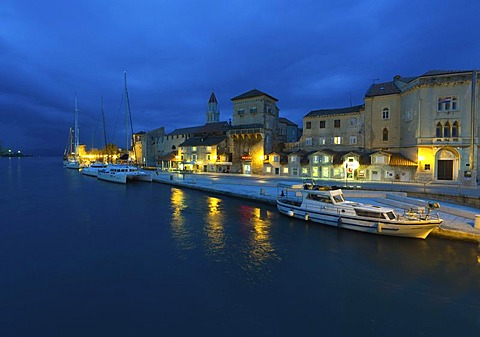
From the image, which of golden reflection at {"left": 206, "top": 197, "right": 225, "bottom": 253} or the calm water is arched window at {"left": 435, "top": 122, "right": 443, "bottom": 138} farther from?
golden reflection at {"left": 206, "top": 197, "right": 225, "bottom": 253}

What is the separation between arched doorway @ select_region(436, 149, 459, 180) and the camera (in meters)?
39.3

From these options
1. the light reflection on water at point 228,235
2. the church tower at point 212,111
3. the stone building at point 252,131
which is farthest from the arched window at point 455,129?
the church tower at point 212,111

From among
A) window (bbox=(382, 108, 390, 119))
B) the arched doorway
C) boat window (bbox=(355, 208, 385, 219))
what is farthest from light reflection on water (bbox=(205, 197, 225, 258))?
window (bbox=(382, 108, 390, 119))

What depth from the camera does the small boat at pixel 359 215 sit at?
62.9ft

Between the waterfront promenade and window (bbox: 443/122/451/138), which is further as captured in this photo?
window (bbox: 443/122/451/138)

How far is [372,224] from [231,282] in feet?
42.4

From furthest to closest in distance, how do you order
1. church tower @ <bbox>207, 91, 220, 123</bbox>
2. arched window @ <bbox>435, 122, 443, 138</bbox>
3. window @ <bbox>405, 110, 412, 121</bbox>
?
church tower @ <bbox>207, 91, 220, 123</bbox> → window @ <bbox>405, 110, 412, 121</bbox> → arched window @ <bbox>435, 122, 443, 138</bbox>

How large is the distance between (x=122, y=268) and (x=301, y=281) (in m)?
10.2

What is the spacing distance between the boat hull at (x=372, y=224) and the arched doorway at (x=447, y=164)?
27.3 metres

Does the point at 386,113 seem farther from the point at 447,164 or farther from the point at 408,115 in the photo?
the point at 447,164

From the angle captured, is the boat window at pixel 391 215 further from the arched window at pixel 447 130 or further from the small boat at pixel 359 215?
the arched window at pixel 447 130

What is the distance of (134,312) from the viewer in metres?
11.0

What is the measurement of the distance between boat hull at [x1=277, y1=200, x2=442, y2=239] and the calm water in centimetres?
66

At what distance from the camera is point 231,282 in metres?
13.5
